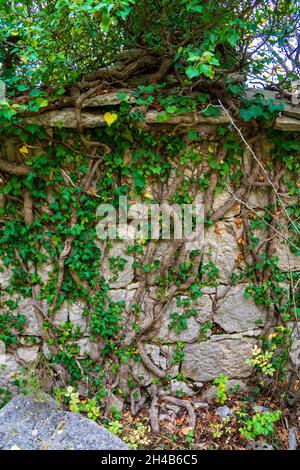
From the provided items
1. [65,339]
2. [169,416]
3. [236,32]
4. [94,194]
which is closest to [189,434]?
[169,416]

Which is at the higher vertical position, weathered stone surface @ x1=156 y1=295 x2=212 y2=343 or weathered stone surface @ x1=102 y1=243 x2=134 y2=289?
weathered stone surface @ x1=102 y1=243 x2=134 y2=289

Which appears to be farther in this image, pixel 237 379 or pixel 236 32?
pixel 237 379

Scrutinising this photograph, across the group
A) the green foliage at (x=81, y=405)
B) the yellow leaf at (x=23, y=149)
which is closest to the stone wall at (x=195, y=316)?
the green foliage at (x=81, y=405)

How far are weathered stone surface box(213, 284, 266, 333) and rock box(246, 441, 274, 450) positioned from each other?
2.70 ft

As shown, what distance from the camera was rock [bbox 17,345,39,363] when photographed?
2.79 meters

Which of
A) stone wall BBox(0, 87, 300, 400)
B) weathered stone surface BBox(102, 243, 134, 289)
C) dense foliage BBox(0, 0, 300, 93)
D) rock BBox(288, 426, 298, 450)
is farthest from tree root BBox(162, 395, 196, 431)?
dense foliage BBox(0, 0, 300, 93)

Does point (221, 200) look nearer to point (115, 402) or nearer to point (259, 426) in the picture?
point (259, 426)

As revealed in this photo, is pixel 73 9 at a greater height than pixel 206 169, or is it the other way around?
pixel 73 9

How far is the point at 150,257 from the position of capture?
281 cm

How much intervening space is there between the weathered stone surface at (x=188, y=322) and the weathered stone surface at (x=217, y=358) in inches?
3.8

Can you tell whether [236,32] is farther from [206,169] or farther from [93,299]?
[93,299]

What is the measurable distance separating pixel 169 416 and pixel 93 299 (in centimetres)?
110

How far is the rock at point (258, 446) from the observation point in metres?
2.46

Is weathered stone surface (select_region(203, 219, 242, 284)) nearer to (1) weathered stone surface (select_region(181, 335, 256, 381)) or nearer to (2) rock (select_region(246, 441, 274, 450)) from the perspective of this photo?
(1) weathered stone surface (select_region(181, 335, 256, 381))
